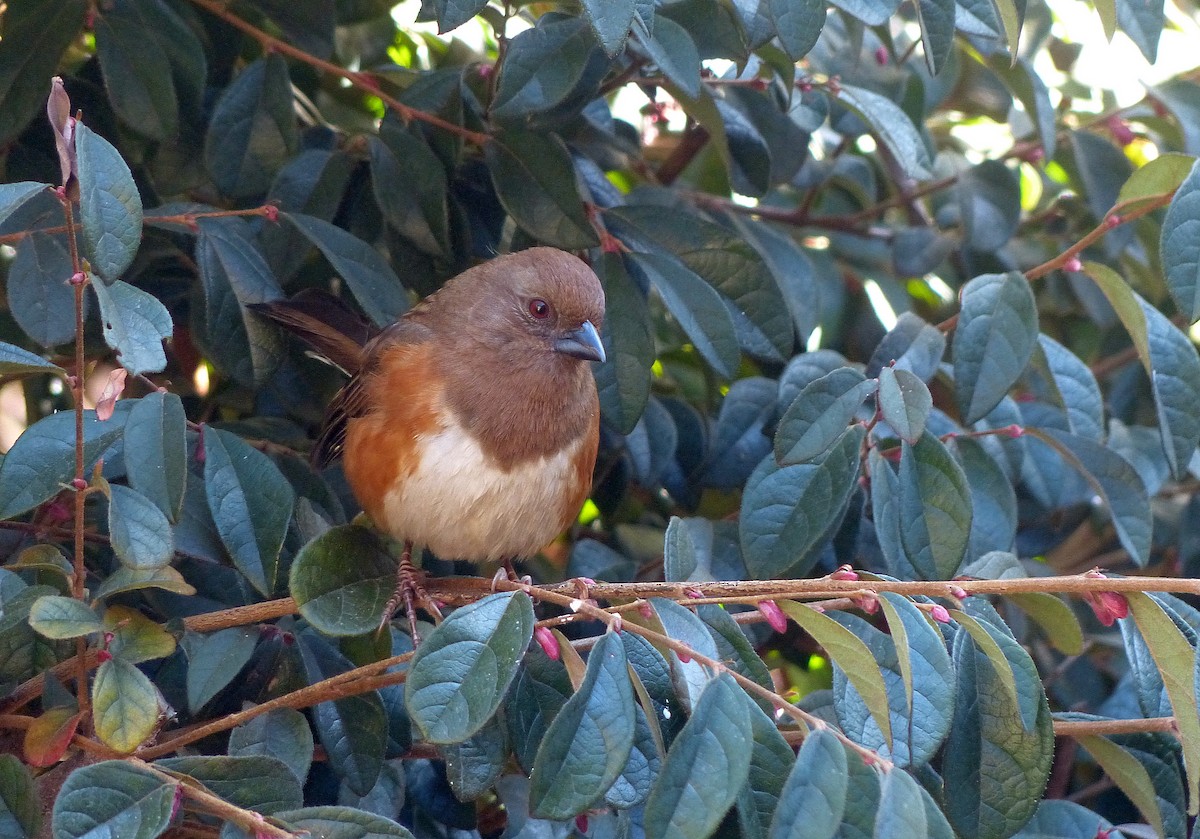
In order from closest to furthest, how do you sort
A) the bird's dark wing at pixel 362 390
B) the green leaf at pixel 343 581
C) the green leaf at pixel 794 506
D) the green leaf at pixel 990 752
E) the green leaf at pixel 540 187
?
the green leaf at pixel 990 752, the green leaf at pixel 343 581, the green leaf at pixel 794 506, the green leaf at pixel 540 187, the bird's dark wing at pixel 362 390

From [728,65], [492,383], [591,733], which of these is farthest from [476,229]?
[591,733]

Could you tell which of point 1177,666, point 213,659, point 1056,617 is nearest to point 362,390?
point 213,659

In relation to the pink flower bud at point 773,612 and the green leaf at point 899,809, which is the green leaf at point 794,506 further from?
the green leaf at point 899,809

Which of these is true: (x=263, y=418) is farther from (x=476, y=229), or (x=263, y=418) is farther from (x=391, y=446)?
(x=476, y=229)

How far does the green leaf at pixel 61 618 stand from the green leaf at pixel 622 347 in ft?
3.73

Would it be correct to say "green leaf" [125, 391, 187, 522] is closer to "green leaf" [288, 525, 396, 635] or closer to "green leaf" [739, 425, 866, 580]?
"green leaf" [288, 525, 396, 635]

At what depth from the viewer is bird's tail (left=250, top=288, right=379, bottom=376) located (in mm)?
2301

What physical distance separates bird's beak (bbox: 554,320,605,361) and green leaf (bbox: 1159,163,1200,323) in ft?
3.56

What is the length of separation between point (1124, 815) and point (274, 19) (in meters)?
2.48

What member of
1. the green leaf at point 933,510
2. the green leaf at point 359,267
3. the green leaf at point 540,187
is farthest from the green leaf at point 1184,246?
the green leaf at point 359,267

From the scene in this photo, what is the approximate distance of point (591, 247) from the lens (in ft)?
7.85

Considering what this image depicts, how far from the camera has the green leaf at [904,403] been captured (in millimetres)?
1803

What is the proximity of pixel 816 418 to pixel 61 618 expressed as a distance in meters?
1.13

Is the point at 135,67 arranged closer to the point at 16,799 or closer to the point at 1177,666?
the point at 16,799
